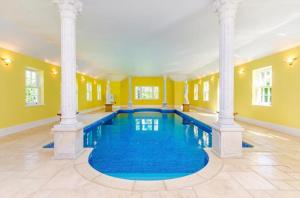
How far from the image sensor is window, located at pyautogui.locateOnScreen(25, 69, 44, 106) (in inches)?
262

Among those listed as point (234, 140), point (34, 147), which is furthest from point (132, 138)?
point (234, 140)

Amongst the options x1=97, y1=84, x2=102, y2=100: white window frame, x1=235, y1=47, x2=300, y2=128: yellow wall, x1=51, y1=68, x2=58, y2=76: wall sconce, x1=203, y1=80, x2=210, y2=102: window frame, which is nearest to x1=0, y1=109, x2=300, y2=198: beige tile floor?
x1=235, y1=47, x2=300, y2=128: yellow wall

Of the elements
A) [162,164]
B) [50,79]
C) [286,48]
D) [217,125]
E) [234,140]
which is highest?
[286,48]

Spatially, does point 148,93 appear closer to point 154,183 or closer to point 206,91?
point 206,91

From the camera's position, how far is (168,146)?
4715mm

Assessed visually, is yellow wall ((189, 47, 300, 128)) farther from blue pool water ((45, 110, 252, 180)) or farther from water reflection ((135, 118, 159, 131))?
water reflection ((135, 118, 159, 131))

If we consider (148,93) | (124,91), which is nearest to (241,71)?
(148,93)

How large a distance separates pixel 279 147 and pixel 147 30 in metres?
4.36

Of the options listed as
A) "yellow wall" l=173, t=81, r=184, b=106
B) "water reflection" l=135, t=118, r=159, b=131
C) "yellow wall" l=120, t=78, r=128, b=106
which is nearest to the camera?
"water reflection" l=135, t=118, r=159, b=131

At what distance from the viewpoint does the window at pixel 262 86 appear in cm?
670

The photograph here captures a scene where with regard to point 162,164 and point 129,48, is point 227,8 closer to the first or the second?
point 162,164

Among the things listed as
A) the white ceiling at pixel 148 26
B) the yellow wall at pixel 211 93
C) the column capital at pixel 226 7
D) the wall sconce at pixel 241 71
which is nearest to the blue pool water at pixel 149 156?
the column capital at pixel 226 7

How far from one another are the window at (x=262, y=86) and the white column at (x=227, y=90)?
13.7 feet

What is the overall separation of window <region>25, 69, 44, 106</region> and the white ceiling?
29.9 inches
